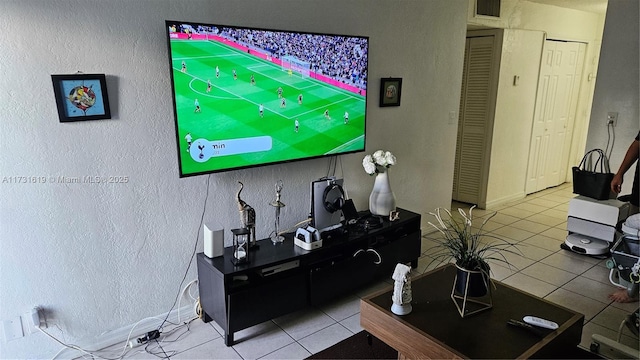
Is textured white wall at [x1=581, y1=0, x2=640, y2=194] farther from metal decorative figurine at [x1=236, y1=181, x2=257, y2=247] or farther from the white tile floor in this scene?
metal decorative figurine at [x1=236, y1=181, x2=257, y2=247]

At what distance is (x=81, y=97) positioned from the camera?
2.05 m

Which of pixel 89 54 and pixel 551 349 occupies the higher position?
pixel 89 54

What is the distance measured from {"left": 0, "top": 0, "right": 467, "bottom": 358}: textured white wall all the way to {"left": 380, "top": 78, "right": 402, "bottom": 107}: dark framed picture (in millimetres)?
630

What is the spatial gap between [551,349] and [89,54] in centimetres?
252

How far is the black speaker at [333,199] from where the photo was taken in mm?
2766

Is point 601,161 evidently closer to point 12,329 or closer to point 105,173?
point 105,173

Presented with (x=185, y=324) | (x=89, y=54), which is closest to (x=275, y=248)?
(x=185, y=324)

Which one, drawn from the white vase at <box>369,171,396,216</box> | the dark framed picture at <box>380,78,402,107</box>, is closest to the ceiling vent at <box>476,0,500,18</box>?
the dark framed picture at <box>380,78,402,107</box>

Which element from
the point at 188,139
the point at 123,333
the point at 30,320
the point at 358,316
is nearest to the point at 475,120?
the point at 358,316

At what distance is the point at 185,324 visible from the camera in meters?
2.56

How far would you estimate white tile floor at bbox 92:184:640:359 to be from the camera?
7.58 ft

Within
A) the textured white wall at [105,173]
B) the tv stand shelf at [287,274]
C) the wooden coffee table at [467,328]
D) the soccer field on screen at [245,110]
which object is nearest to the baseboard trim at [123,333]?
the textured white wall at [105,173]

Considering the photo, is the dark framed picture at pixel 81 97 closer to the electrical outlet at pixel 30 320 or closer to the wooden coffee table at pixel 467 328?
the electrical outlet at pixel 30 320

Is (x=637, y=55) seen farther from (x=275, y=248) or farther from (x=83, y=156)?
(x=83, y=156)
